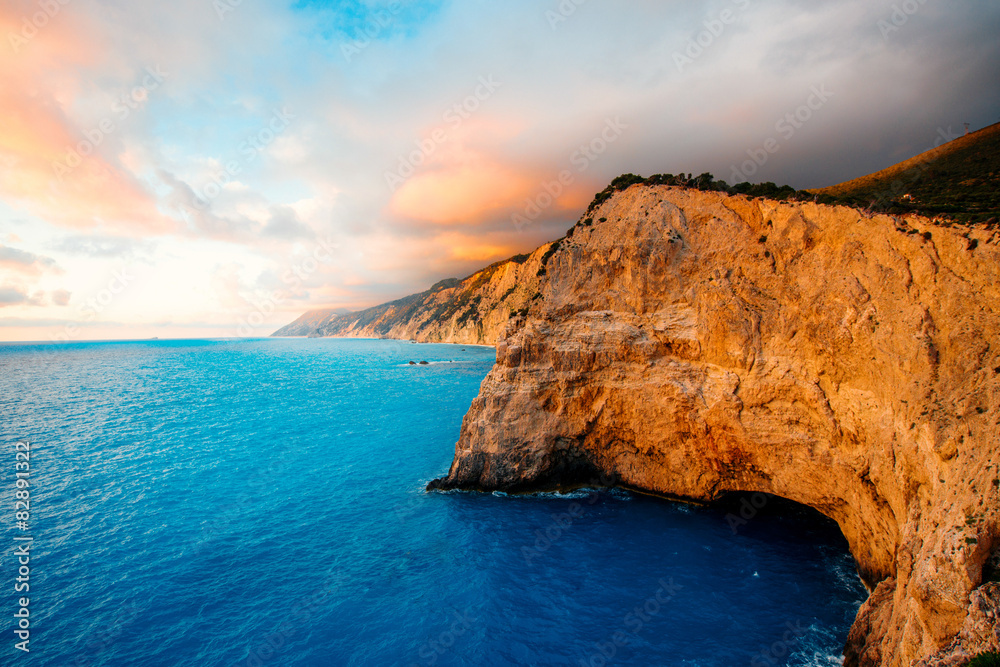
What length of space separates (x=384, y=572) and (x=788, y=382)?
758 inches

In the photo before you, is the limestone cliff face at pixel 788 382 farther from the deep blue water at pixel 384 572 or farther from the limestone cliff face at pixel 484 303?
the limestone cliff face at pixel 484 303

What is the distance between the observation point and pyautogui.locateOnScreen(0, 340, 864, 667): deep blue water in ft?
39.6

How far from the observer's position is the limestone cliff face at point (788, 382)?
9508 millimetres

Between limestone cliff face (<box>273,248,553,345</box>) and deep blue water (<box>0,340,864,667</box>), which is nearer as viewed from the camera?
deep blue water (<box>0,340,864,667</box>)

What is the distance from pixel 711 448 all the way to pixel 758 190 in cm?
1333

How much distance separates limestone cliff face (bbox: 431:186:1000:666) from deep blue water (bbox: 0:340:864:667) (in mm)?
2490

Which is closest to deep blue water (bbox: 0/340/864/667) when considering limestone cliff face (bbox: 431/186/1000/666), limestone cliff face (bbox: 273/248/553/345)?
limestone cliff face (bbox: 431/186/1000/666)

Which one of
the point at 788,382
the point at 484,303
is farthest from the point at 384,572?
the point at 484,303

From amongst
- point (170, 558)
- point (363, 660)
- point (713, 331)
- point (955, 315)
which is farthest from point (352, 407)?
point (955, 315)

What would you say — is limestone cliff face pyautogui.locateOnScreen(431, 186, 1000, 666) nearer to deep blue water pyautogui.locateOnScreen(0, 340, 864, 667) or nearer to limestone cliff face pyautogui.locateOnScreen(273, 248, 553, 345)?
deep blue water pyautogui.locateOnScreen(0, 340, 864, 667)

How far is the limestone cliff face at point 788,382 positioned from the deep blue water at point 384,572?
249 cm

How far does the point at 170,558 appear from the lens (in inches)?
668

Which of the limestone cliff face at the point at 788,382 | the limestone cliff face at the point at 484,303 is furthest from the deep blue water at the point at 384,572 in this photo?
the limestone cliff face at the point at 484,303

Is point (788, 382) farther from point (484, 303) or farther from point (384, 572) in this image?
point (484, 303)
